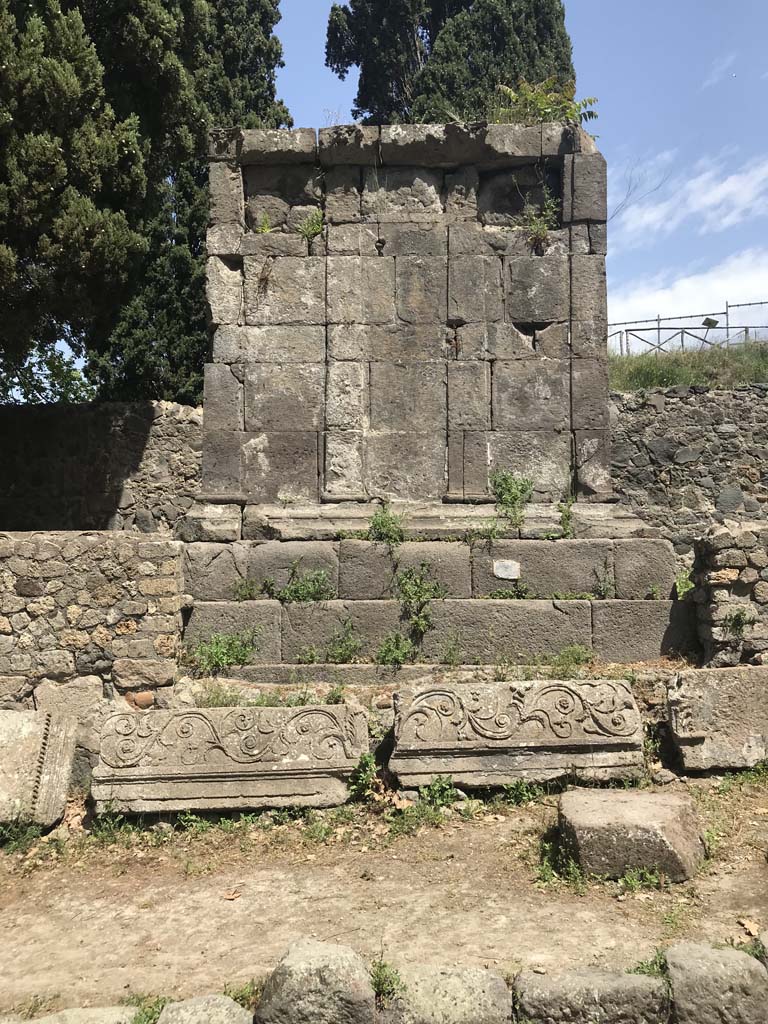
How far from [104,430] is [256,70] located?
32.4 feet

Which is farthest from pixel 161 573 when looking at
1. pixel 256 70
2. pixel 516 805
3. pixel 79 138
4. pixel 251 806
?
pixel 256 70

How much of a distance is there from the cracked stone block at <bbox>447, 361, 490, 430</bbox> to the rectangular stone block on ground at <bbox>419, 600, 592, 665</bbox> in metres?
1.86

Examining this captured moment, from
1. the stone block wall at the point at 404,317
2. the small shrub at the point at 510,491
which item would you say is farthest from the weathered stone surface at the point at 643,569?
the small shrub at the point at 510,491

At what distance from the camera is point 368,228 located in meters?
8.27

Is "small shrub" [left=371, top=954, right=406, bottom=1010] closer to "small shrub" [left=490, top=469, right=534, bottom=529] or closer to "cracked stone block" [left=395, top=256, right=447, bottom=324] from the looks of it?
"small shrub" [left=490, top=469, right=534, bottom=529]

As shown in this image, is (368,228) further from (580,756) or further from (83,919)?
(83,919)

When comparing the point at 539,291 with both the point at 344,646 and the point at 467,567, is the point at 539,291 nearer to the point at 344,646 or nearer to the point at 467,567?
the point at 467,567

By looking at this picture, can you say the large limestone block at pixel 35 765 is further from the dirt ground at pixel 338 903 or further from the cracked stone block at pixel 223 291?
the cracked stone block at pixel 223 291

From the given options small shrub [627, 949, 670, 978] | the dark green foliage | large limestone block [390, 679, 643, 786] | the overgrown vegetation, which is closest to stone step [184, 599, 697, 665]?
large limestone block [390, 679, 643, 786]

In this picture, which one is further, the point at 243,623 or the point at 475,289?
the point at 475,289

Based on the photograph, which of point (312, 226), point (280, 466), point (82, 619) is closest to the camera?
point (82, 619)

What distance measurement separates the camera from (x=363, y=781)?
524 cm

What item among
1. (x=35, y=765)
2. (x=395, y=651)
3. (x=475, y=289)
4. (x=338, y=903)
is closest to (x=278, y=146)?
(x=475, y=289)

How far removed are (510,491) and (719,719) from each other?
9.74 feet
